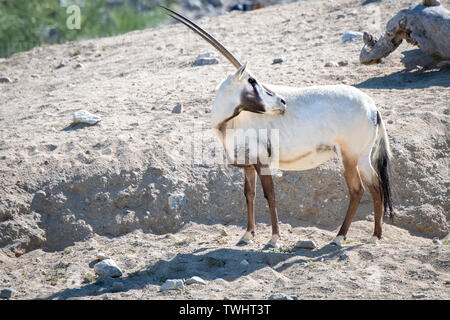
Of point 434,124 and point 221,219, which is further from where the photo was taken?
point 434,124

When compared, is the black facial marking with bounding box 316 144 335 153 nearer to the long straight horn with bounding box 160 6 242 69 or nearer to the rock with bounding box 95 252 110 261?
the long straight horn with bounding box 160 6 242 69

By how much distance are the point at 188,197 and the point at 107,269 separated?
1.73 m

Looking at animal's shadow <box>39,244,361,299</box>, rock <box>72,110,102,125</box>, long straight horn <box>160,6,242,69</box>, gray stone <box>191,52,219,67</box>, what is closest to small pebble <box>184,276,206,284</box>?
animal's shadow <box>39,244,361,299</box>

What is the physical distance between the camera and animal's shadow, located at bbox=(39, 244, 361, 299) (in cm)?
580

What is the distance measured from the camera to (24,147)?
7867 millimetres

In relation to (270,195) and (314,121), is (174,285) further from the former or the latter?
(314,121)

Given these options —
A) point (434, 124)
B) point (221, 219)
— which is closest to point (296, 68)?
point (434, 124)

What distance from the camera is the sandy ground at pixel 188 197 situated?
19.2 ft

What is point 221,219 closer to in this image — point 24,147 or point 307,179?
point 307,179

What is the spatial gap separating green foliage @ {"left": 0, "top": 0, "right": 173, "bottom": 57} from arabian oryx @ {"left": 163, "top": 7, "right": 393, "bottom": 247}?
10.6 m

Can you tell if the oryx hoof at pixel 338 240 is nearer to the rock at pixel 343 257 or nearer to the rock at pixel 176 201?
the rock at pixel 343 257

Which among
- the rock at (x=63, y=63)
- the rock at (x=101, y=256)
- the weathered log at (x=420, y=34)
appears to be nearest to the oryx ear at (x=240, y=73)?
the rock at (x=101, y=256)
